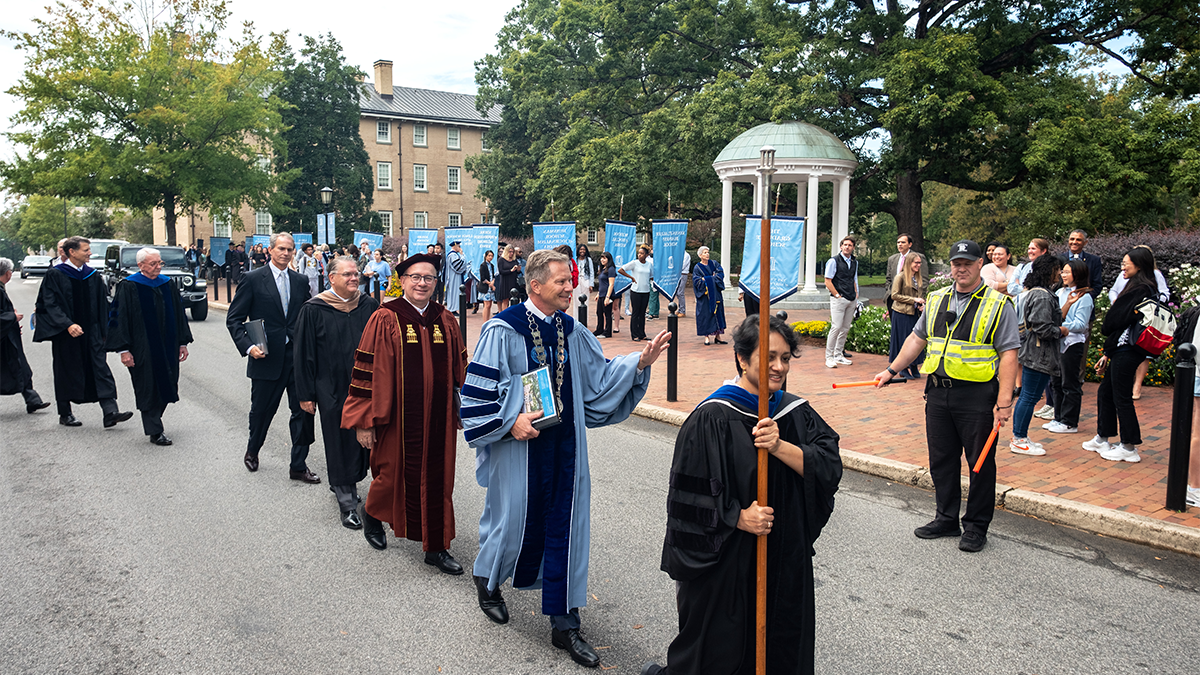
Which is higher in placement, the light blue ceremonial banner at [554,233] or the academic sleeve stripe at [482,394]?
the light blue ceremonial banner at [554,233]

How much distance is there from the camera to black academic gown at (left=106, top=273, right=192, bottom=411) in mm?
7777

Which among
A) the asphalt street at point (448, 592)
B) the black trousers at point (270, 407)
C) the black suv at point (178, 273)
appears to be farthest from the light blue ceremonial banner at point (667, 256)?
the black suv at point (178, 273)

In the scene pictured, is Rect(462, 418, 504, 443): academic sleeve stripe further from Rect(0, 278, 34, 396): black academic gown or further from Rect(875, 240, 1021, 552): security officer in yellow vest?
Rect(0, 278, 34, 396): black academic gown

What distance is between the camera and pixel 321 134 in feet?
163

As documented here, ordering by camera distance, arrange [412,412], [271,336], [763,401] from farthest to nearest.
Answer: [271,336] < [412,412] < [763,401]

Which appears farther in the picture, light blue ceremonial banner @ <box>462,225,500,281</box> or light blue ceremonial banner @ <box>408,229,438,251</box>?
light blue ceremonial banner @ <box>408,229,438,251</box>

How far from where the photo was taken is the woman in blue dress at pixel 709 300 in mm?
14719

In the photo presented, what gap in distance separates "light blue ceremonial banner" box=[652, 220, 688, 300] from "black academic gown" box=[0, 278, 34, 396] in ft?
31.0

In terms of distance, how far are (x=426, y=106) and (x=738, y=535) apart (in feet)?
200

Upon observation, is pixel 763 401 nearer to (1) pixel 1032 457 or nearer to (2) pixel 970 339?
(2) pixel 970 339

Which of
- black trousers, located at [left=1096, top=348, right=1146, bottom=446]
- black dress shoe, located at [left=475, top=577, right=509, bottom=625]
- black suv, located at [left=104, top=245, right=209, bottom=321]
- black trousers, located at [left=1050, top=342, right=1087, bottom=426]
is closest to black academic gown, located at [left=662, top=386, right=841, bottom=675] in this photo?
black dress shoe, located at [left=475, top=577, right=509, bottom=625]

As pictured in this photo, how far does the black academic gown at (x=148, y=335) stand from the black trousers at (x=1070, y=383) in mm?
8382

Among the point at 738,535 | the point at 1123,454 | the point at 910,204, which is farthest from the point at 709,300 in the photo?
the point at 910,204

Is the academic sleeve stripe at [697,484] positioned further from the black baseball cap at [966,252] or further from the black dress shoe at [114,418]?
the black dress shoe at [114,418]
